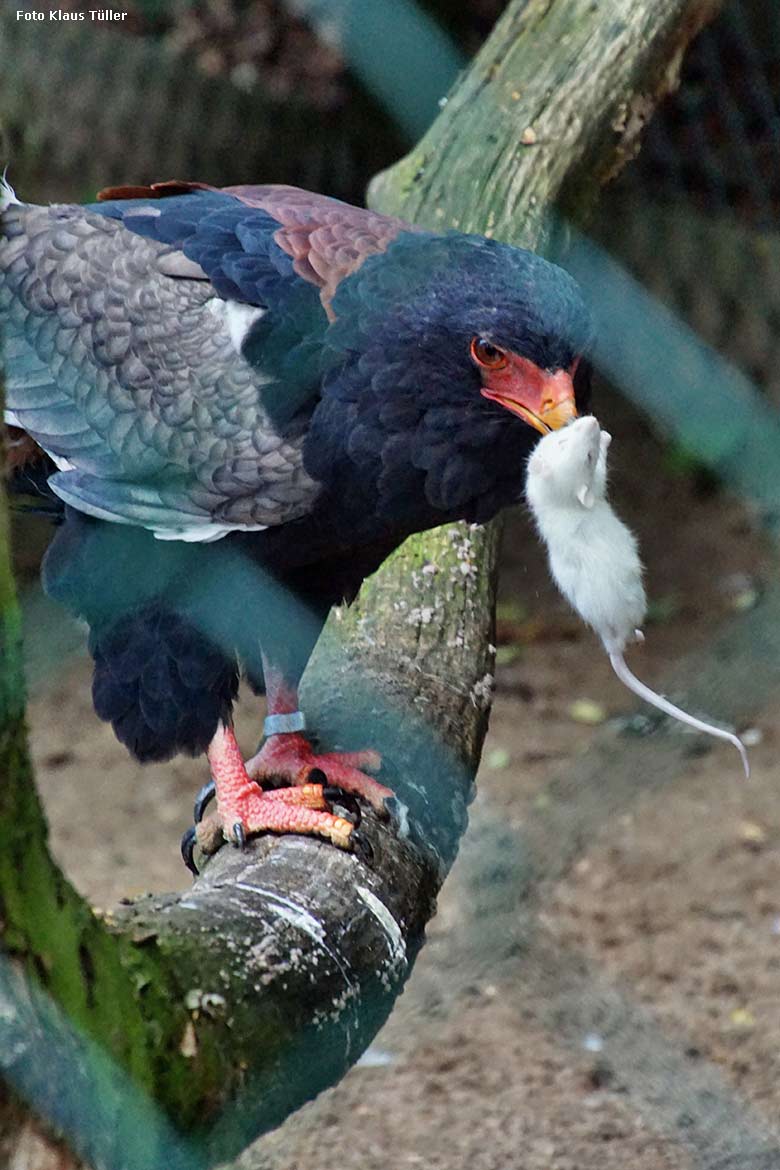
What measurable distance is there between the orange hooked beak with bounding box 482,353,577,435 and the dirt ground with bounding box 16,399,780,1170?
1173 millimetres

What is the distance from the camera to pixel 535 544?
414 centimetres

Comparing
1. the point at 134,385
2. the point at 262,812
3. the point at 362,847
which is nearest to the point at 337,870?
the point at 362,847

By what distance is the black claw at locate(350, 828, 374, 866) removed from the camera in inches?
66.3

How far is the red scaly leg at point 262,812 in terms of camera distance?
1.73m

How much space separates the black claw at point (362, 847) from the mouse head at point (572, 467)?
1.42 ft

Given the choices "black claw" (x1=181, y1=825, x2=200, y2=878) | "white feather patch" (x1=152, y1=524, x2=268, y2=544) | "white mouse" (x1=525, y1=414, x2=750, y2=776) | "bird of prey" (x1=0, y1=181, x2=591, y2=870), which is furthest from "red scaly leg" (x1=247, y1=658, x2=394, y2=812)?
"white mouse" (x1=525, y1=414, x2=750, y2=776)

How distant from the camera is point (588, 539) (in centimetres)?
155

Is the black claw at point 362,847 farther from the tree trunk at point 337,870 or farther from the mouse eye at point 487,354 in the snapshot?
the mouse eye at point 487,354

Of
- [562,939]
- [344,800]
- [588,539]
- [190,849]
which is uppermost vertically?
[588,539]

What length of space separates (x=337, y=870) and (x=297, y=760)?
1.30ft

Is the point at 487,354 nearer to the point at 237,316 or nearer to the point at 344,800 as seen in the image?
the point at 237,316

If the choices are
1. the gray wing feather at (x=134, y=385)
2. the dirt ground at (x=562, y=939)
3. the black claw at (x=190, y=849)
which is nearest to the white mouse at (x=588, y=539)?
the gray wing feather at (x=134, y=385)

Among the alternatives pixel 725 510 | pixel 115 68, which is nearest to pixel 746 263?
pixel 725 510

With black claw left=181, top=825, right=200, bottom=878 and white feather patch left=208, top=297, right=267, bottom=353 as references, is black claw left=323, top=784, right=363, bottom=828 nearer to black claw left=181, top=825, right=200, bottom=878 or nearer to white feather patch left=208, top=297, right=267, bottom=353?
black claw left=181, top=825, right=200, bottom=878
